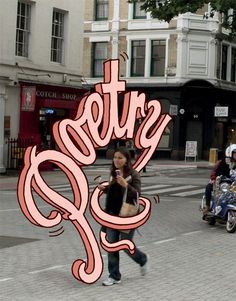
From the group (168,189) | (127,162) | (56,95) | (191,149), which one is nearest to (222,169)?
(127,162)

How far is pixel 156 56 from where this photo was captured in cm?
4291

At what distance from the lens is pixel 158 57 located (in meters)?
42.8

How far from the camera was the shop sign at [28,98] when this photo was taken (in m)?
27.0

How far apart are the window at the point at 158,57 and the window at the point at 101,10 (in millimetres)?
4277

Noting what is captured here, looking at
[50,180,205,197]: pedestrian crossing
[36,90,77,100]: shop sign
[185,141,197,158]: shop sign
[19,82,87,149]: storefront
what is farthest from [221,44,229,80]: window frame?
[50,180,205,197]: pedestrian crossing

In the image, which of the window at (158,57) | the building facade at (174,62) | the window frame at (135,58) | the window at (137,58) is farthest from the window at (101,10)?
the window at (158,57)

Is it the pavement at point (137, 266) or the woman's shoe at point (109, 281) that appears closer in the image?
the pavement at point (137, 266)

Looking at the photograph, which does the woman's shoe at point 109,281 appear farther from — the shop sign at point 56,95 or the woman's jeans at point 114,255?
the shop sign at point 56,95

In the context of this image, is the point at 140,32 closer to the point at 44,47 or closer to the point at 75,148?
the point at 44,47

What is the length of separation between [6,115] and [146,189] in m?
7.87

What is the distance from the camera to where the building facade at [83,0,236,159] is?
42.0 metres

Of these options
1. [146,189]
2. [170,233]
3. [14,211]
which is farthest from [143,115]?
[146,189]

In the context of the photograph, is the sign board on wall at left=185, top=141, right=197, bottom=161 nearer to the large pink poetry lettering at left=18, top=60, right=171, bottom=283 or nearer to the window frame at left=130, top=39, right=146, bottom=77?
the window frame at left=130, top=39, right=146, bottom=77

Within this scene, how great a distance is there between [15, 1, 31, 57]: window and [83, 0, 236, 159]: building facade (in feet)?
43.3
